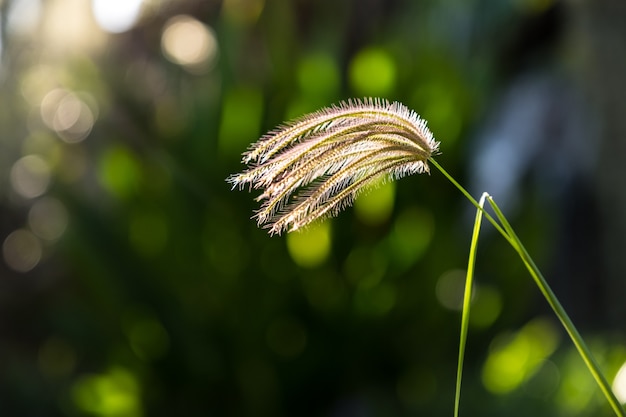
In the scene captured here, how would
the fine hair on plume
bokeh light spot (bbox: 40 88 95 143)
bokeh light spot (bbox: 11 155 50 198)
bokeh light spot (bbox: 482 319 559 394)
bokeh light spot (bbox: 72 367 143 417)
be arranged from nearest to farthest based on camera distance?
the fine hair on plume → bokeh light spot (bbox: 482 319 559 394) → bokeh light spot (bbox: 72 367 143 417) → bokeh light spot (bbox: 40 88 95 143) → bokeh light spot (bbox: 11 155 50 198)

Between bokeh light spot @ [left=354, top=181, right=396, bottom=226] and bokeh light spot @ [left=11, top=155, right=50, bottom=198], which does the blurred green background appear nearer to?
bokeh light spot @ [left=354, top=181, right=396, bottom=226]

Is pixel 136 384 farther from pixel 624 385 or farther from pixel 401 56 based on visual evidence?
pixel 624 385

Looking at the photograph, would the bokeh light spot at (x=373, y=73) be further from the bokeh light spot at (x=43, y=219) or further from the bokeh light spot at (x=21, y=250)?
the bokeh light spot at (x=21, y=250)

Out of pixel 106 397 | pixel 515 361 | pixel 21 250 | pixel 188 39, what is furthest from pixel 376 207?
pixel 21 250

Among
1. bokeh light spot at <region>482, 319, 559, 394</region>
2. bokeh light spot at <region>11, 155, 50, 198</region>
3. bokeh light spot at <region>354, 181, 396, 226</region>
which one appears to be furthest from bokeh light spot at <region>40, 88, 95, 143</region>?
bokeh light spot at <region>482, 319, 559, 394</region>

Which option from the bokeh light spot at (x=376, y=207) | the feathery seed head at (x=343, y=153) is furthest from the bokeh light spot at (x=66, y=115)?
the feathery seed head at (x=343, y=153)
